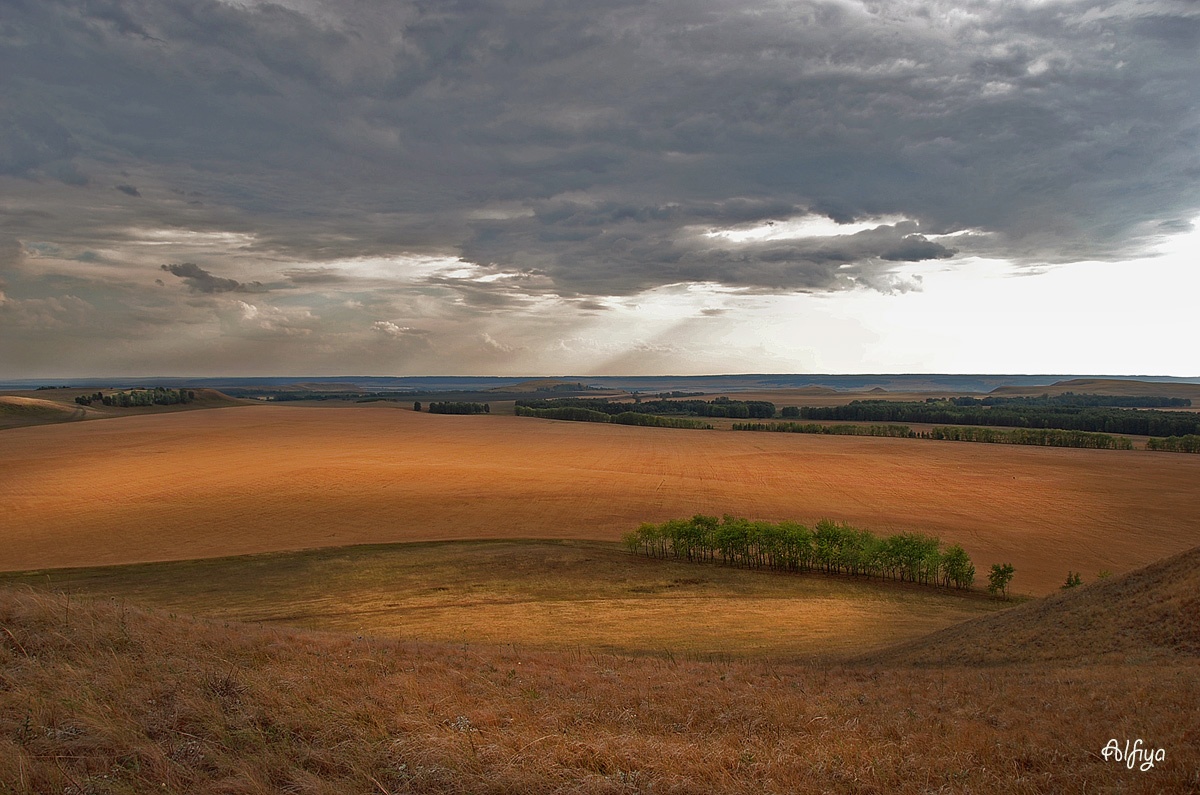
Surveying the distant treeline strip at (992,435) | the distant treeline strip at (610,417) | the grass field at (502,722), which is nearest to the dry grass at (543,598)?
the grass field at (502,722)

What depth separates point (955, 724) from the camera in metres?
12.0

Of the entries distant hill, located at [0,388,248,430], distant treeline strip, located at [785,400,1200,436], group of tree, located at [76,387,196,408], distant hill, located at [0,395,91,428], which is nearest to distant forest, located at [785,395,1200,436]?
distant treeline strip, located at [785,400,1200,436]

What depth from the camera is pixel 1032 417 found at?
15125cm

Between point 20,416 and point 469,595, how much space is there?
535ft

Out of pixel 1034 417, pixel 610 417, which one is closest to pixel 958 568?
pixel 610 417

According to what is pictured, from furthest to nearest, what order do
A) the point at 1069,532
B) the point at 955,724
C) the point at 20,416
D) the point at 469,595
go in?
the point at 20,416 → the point at 1069,532 → the point at 469,595 → the point at 955,724

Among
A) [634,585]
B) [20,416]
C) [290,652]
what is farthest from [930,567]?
[20,416]

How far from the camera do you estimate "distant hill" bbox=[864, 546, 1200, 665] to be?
62.1 feet

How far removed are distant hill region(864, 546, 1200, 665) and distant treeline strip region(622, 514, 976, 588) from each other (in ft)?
73.9

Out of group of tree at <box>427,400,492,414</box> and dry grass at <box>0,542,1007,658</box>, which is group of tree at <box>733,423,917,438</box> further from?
dry grass at <box>0,542,1007,658</box>

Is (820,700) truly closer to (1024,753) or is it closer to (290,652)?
(1024,753)

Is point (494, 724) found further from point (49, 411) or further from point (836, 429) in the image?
point (49, 411)

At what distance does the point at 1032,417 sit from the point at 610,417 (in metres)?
104

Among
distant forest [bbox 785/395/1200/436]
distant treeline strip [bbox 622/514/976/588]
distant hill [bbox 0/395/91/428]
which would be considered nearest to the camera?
distant treeline strip [bbox 622/514/976/588]
